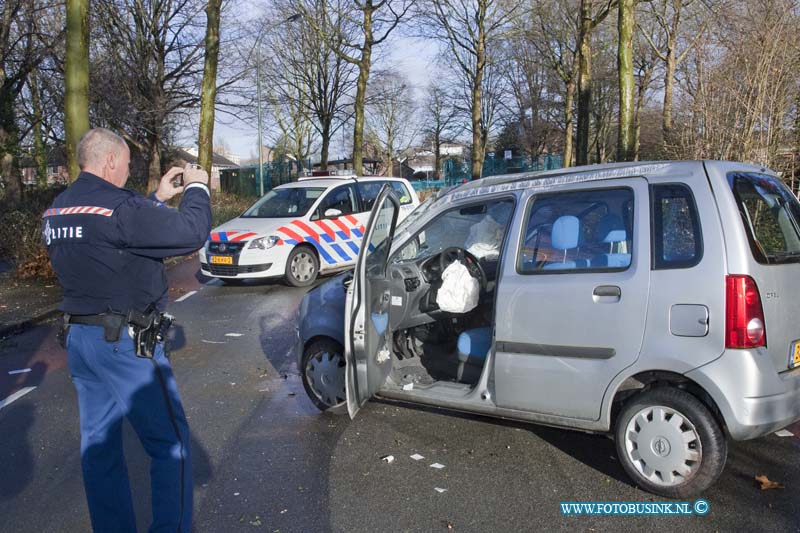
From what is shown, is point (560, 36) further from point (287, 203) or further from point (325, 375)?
point (325, 375)

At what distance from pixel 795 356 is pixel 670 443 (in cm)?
84

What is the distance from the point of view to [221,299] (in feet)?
33.7

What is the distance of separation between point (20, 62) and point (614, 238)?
19952 mm

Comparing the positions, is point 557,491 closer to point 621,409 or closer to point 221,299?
point 621,409

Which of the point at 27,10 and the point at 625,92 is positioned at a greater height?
the point at 27,10

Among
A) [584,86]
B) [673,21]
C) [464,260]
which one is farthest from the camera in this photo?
[673,21]

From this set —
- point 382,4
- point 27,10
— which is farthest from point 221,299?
point 382,4

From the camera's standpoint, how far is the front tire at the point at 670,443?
343cm

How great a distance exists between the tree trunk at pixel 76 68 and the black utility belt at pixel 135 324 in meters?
8.37

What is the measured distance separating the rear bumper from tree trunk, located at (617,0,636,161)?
9800 millimetres

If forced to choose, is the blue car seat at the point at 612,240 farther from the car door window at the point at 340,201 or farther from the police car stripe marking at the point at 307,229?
the car door window at the point at 340,201

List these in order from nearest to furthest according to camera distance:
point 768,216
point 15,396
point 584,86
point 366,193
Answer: point 768,216 → point 15,396 → point 366,193 → point 584,86

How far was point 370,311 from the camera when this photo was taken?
4.32m

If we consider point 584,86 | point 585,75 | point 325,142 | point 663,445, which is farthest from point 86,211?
point 325,142
